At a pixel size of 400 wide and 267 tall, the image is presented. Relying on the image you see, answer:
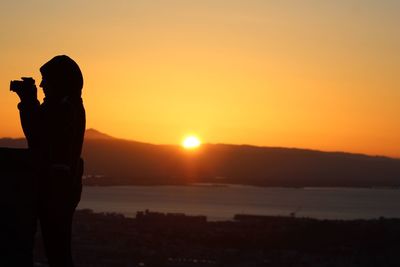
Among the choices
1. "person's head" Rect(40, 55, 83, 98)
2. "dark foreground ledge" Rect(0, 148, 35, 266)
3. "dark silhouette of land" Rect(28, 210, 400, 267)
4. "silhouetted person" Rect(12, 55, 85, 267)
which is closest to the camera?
"silhouetted person" Rect(12, 55, 85, 267)

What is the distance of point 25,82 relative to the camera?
589 cm

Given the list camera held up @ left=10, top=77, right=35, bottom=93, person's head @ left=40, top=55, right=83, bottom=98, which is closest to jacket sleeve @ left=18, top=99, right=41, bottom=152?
camera held up @ left=10, top=77, right=35, bottom=93

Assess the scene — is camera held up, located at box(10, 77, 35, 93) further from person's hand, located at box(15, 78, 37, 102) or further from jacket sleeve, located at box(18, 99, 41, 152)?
jacket sleeve, located at box(18, 99, 41, 152)

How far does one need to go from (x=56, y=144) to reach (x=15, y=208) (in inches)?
21.3

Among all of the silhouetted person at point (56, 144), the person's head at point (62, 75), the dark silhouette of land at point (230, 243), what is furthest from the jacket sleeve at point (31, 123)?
the dark silhouette of land at point (230, 243)

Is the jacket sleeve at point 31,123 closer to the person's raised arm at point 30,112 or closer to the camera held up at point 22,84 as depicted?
the person's raised arm at point 30,112

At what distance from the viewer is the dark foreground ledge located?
5.95 m

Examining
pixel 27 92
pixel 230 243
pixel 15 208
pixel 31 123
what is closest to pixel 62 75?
pixel 27 92

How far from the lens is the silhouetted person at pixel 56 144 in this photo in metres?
5.80

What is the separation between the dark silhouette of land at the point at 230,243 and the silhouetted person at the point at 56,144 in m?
41.6

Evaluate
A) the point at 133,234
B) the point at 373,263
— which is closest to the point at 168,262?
the point at 373,263

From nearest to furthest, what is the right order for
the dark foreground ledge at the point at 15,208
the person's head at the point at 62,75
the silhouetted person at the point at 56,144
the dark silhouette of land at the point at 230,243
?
the silhouetted person at the point at 56,144, the dark foreground ledge at the point at 15,208, the person's head at the point at 62,75, the dark silhouette of land at the point at 230,243

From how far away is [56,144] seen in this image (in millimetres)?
5812

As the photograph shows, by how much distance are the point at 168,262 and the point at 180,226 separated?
93.0ft
